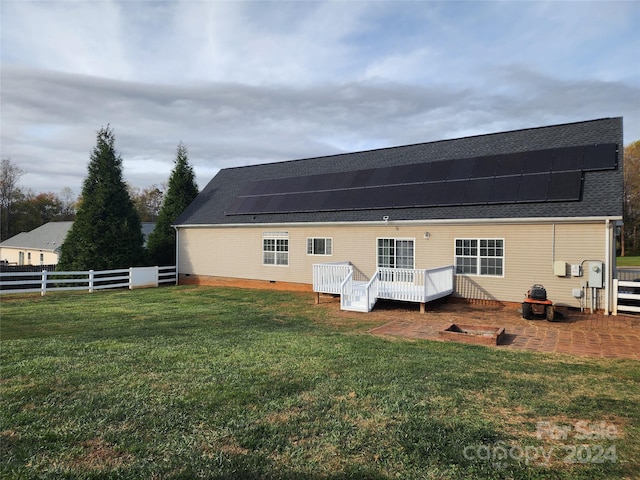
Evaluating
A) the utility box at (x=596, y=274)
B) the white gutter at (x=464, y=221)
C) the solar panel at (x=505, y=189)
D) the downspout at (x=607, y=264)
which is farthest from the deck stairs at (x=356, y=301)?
the downspout at (x=607, y=264)

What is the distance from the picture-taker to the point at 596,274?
34.7 ft

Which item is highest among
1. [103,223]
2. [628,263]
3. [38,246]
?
[103,223]

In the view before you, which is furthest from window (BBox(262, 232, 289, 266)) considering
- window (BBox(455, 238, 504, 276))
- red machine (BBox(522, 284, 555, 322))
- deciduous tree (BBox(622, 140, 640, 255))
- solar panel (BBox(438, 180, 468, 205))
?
deciduous tree (BBox(622, 140, 640, 255))

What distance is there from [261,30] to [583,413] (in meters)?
11.7

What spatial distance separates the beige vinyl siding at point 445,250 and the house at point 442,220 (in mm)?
35

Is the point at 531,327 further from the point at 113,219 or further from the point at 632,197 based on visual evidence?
the point at 632,197

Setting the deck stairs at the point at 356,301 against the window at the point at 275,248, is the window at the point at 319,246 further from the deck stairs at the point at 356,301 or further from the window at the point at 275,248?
the deck stairs at the point at 356,301

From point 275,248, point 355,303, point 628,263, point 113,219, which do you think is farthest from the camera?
point 628,263

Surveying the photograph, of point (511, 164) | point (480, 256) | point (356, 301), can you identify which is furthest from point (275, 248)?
point (511, 164)

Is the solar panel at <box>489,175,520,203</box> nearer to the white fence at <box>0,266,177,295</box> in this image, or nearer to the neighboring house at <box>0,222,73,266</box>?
the white fence at <box>0,266,177,295</box>

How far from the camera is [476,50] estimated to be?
12734 millimetres

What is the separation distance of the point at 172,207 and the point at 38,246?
21.5 meters

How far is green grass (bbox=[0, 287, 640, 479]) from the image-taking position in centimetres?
321

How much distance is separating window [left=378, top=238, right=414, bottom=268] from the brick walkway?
6.53 feet
